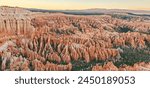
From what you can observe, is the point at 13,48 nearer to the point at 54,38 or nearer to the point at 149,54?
the point at 54,38

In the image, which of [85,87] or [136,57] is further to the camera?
[136,57]

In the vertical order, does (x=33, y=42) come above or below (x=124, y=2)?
below

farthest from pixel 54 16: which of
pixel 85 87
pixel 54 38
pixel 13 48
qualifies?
pixel 85 87

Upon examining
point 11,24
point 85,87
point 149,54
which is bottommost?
point 85,87

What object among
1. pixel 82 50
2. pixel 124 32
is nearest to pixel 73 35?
pixel 82 50

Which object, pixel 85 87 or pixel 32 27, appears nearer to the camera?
pixel 85 87

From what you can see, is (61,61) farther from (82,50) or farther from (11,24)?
(11,24)
